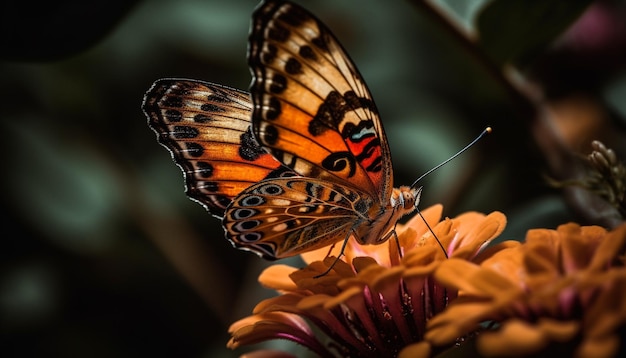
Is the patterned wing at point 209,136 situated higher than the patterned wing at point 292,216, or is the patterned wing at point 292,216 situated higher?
the patterned wing at point 209,136

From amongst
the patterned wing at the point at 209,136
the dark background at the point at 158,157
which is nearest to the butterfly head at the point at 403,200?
the patterned wing at the point at 209,136

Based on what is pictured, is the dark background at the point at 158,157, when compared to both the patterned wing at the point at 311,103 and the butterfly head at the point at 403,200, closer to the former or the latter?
the butterfly head at the point at 403,200

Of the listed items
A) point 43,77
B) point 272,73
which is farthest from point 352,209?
point 43,77

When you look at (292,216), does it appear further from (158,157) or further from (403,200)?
(158,157)

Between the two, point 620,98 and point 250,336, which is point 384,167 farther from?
point 620,98

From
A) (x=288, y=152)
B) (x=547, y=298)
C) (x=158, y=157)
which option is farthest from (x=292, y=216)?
(x=158, y=157)

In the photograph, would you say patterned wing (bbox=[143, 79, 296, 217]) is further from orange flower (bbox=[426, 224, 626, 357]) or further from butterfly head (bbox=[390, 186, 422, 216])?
orange flower (bbox=[426, 224, 626, 357])
